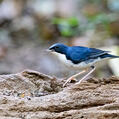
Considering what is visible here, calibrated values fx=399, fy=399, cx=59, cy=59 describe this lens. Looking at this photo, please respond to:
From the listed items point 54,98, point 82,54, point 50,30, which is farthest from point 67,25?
point 54,98

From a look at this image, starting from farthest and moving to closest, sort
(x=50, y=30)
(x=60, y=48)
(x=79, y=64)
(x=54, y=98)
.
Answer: (x=50, y=30), (x=60, y=48), (x=79, y=64), (x=54, y=98)

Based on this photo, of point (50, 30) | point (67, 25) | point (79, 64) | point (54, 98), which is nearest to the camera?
point (54, 98)

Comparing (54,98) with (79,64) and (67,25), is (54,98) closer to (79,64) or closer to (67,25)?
(79,64)

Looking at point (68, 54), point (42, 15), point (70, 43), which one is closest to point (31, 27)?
point (42, 15)

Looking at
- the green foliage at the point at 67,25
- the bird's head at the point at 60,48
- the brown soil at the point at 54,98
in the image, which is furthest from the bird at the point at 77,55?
the green foliage at the point at 67,25

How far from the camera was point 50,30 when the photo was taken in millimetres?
14562

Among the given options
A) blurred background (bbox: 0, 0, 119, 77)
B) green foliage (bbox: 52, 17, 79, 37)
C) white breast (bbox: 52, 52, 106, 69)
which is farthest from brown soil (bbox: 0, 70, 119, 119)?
green foliage (bbox: 52, 17, 79, 37)

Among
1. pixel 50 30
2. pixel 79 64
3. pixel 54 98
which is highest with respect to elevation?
pixel 50 30

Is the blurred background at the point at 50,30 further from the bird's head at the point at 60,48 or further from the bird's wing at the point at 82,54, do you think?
the bird's head at the point at 60,48

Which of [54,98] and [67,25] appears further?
[67,25]

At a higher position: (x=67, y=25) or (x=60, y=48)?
(x=67, y=25)

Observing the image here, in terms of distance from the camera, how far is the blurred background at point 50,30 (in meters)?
11.7

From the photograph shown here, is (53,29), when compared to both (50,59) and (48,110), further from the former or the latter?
(48,110)

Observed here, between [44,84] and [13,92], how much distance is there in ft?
1.58
